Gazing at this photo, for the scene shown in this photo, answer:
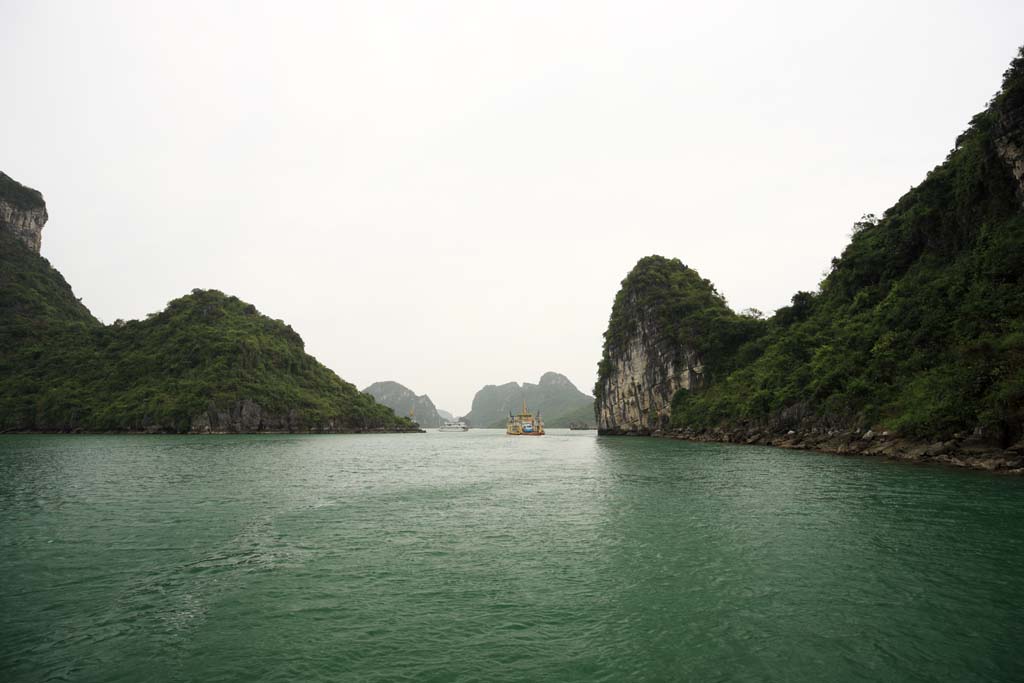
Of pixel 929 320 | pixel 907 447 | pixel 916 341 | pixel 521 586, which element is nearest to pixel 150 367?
pixel 521 586

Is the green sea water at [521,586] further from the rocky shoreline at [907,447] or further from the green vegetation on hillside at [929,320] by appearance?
the green vegetation on hillside at [929,320]

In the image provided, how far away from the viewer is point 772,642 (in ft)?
26.9

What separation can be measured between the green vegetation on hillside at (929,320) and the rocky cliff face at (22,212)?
8454 inches

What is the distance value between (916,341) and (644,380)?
62.7m

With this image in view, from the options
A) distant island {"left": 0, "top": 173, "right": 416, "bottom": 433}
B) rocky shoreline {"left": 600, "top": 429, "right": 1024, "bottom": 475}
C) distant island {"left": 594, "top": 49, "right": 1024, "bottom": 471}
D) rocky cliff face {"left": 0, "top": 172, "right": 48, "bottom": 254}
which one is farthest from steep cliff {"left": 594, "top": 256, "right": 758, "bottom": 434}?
rocky cliff face {"left": 0, "top": 172, "right": 48, "bottom": 254}

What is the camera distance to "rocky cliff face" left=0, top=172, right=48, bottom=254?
151625 mm

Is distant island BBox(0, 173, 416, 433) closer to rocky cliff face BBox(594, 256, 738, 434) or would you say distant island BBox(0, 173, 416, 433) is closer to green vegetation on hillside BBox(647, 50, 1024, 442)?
rocky cliff face BBox(594, 256, 738, 434)

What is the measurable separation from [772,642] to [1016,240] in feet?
132

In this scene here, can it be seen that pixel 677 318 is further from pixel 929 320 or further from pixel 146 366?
pixel 146 366

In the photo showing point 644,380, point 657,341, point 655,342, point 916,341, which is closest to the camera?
point 916,341

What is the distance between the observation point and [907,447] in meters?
32.5

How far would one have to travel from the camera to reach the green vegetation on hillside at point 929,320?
29.9 m

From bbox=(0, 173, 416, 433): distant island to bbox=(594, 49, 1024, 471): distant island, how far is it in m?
95.9

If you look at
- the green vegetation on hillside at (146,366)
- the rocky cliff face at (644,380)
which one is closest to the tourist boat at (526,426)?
the rocky cliff face at (644,380)
